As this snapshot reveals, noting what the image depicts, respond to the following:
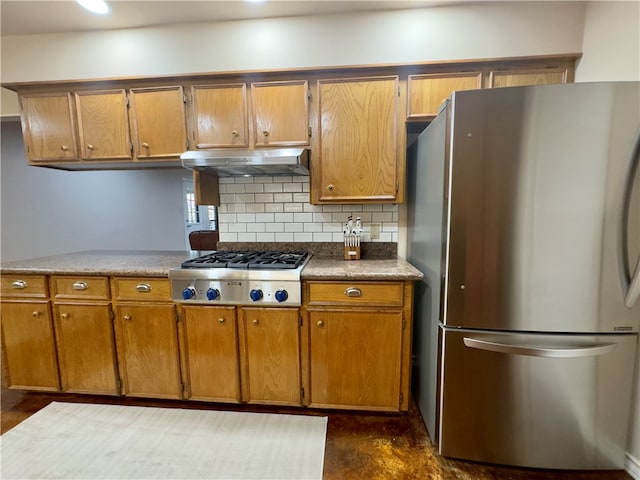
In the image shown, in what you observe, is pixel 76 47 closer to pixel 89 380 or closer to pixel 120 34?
pixel 120 34

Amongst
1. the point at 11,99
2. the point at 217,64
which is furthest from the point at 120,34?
the point at 11,99

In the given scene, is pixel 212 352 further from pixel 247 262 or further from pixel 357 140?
pixel 357 140

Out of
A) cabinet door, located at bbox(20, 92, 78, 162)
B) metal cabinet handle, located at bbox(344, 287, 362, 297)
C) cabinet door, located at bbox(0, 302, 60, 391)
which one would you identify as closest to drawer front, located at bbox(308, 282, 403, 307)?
metal cabinet handle, located at bbox(344, 287, 362, 297)

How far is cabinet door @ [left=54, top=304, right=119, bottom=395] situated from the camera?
1.81 metres

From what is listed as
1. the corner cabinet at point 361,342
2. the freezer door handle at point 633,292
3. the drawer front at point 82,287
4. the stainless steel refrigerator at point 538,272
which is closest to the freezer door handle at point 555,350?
the stainless steel refrigerator at point 538,272

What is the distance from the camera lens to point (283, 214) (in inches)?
89.2

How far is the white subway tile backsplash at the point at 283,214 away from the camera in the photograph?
2205 millimetres

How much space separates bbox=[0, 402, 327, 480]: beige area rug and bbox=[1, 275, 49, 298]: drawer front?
764 millimetres

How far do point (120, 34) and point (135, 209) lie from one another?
2823 millimetres

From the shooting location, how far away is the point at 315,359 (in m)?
1.69

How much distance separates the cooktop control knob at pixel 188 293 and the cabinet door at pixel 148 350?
0.43 ft

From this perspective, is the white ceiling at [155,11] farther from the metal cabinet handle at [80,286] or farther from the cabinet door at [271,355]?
the cabinet door at [271,355]

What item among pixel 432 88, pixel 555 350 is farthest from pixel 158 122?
pixel 555 350

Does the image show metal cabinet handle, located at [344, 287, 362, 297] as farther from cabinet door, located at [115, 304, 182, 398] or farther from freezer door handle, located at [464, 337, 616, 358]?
cabinet door, located at [115, 304, 182, 398]
